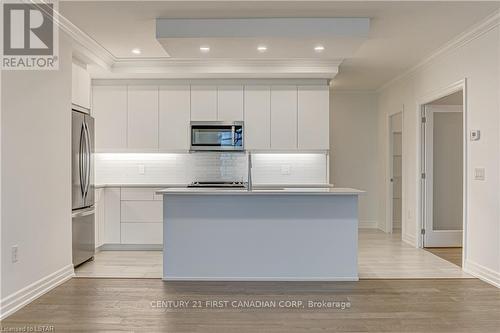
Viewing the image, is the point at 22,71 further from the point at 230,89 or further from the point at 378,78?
the point at 378,78

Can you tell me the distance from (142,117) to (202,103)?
0.88 m

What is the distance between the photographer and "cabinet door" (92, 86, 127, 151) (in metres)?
6.11

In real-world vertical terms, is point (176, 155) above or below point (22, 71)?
below

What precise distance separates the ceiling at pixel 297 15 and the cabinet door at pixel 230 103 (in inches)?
44.7

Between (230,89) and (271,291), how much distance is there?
3.29m

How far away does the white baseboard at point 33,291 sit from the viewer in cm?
318

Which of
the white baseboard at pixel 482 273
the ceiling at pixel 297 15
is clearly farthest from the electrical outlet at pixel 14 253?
the white baseboard at pixel 482 273

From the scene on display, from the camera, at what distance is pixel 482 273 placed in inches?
166

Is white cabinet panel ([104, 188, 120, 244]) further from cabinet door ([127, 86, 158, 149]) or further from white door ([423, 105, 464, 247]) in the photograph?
white door ([423, 105, 464, 247])

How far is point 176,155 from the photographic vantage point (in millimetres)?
6473

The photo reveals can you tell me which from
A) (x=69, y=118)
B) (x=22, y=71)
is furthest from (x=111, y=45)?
(x=22, y=71)

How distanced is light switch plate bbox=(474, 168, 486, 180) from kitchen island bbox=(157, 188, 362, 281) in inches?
51.4

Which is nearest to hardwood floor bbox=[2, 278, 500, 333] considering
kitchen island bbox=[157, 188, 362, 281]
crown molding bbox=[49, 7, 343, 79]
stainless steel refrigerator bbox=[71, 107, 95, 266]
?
kitchen island bbox=[157, 188, 362, 281]

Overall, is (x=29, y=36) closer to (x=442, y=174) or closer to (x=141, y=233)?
(x=141, y=233)
